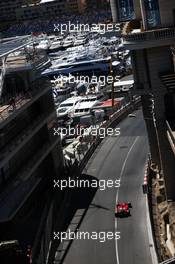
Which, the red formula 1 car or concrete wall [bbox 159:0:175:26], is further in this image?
the red formula 1 car

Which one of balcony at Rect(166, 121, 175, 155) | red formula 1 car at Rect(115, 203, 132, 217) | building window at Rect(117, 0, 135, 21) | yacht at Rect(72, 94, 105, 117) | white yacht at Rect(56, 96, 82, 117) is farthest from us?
white yacht at Rect(56, 96, 82, 117)

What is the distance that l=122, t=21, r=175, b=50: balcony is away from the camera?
105 ft

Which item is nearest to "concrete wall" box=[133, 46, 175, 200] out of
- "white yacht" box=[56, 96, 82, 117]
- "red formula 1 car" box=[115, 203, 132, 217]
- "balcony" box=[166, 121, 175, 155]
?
"balcony" box=[166, 121, 175, 155]

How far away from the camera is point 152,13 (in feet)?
106

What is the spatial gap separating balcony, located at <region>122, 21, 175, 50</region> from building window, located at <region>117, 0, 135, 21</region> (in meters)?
5.84

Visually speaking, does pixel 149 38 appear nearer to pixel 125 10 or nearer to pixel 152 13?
pixel 152 13

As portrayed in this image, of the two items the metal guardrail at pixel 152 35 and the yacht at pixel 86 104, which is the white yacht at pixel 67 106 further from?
the metal guardrail at pixel 152 35

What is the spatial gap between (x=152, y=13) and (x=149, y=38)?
136cm

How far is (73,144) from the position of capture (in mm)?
54750

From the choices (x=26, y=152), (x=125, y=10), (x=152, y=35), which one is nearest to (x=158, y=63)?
(x=152, y=35)

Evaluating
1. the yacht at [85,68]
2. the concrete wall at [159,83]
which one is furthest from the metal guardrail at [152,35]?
the yacht at [85,68]

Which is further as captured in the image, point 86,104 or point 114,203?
point 86,104

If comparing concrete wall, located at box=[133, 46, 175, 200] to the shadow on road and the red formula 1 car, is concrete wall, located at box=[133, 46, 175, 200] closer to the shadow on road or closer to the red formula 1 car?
the red formula 1 car

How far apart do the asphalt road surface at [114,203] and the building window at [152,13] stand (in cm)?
1121
